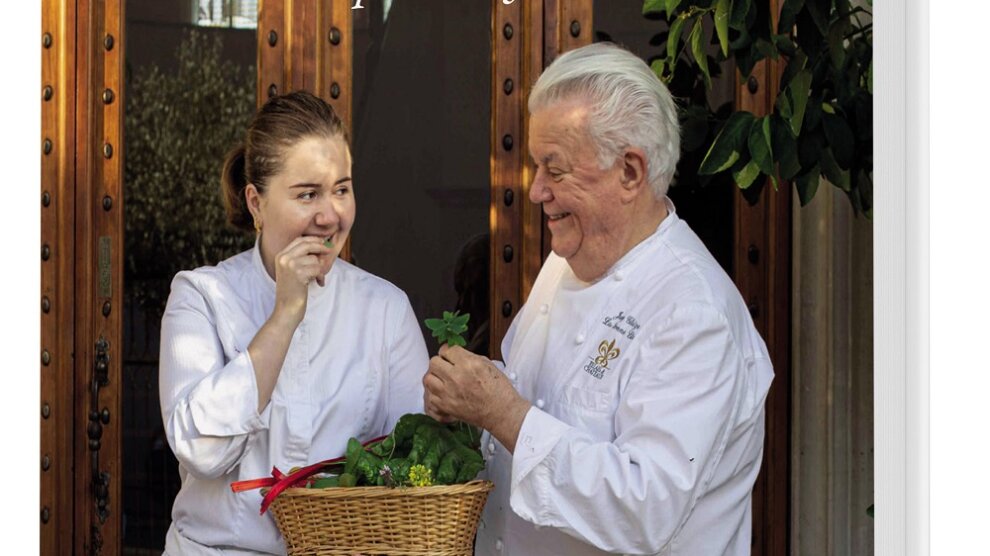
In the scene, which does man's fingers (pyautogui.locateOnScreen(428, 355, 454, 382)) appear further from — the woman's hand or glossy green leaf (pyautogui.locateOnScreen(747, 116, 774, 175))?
glossy green leaf (pyautogui.locateOnScreen(747, 116, 774, 175))

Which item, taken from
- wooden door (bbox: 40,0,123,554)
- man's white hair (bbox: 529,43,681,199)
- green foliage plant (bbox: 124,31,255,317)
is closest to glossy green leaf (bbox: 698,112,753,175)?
man's white hair (bbox: 529,43,681,199)

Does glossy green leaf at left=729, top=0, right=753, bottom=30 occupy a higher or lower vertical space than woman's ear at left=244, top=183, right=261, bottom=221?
higher

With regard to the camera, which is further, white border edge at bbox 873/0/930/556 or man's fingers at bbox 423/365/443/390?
Answer: man's fingers at bbox 423/365/443/390

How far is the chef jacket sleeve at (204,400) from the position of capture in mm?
2736

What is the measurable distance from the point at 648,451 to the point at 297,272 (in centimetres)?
88

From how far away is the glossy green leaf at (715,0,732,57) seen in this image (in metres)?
3.01

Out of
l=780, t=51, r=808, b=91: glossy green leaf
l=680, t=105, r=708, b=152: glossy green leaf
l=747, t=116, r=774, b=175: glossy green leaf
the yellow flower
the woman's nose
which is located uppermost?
l=780, t=51, r=808, b=91: glossy green leaf

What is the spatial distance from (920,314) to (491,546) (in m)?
1.56

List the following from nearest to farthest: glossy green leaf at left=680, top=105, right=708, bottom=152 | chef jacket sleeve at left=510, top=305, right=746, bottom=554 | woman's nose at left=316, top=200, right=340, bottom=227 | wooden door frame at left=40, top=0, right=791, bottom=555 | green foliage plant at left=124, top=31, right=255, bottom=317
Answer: chef jacket sleeve at left=510, top=305, right=746, bottom=554
woman's nose at left=316, top=200, right=340, bottom=227
glossy green leaf at left=680, top=105, right=708, bottom=152
wooden door frame at left=40, top=0, right=791, bottom=555
green foliage plant at left=124, top=31, right=255, bottom=317

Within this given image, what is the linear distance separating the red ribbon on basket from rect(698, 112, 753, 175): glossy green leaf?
1019 mm

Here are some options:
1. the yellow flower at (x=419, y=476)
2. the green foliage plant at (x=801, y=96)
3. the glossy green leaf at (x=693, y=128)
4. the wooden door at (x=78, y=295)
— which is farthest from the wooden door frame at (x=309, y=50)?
the yellow flower at (x=419, y=476)
